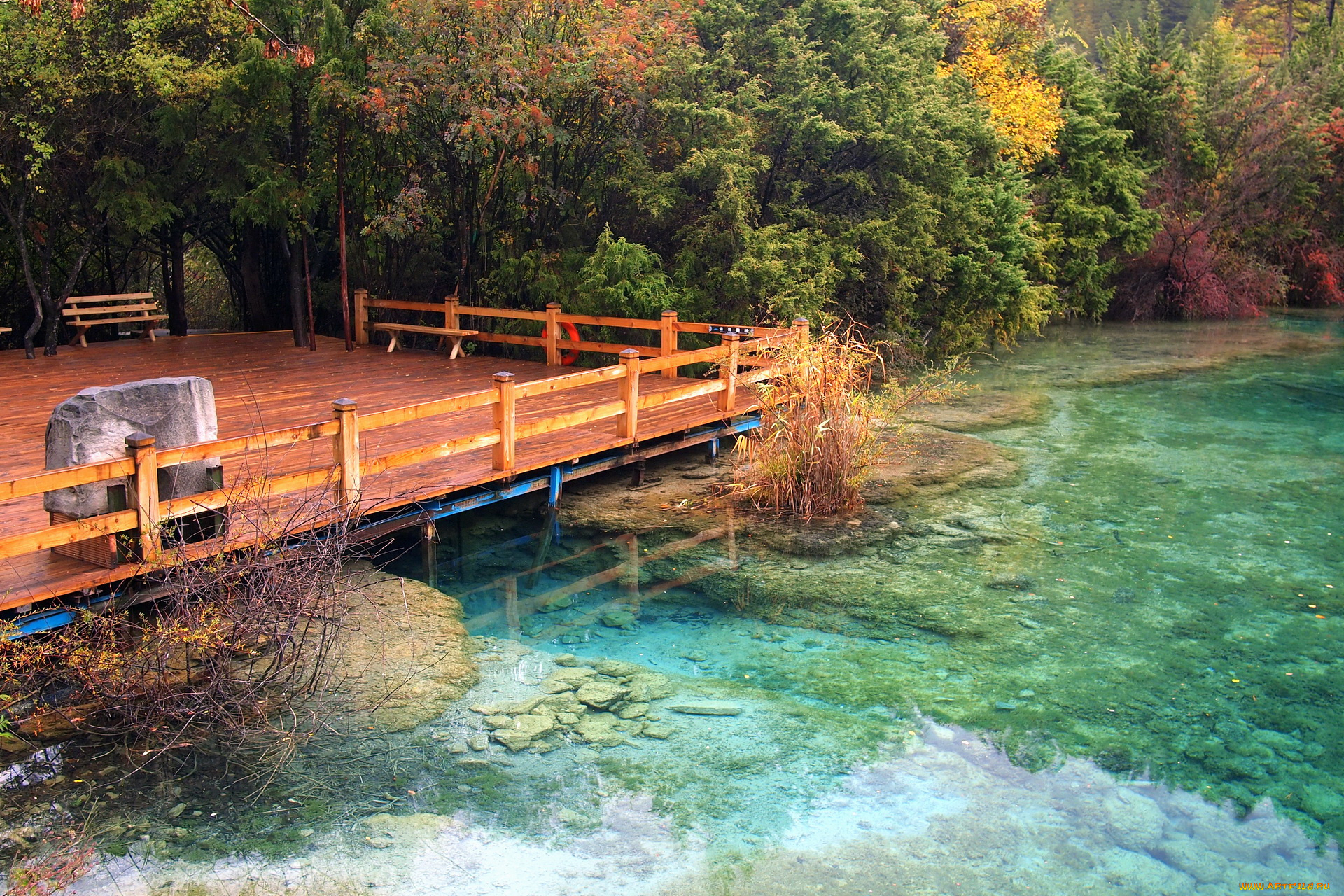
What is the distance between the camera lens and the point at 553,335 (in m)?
15.1

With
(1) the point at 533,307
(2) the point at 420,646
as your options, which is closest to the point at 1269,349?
(1) the point at 533,307

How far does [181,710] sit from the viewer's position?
6.54 metres

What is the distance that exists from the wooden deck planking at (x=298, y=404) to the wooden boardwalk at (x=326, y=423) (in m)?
0.02

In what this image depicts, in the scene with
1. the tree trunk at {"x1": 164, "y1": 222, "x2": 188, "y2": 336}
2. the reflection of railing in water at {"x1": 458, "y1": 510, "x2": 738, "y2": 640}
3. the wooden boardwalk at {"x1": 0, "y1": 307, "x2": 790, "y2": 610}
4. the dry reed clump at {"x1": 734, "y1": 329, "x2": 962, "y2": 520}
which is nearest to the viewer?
the wooden boardwalk at {"x1": 0, "y1": 307, "x2": 790, "y2": 610}

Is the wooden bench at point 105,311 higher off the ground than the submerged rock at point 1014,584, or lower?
higher

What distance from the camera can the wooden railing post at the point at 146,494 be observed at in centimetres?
695

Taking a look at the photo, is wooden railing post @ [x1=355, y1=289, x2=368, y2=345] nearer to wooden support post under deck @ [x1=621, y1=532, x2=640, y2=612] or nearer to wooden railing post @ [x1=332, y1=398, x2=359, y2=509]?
wooden support post under deck @ [x1=621, y1=532, x2=640, y2=612]

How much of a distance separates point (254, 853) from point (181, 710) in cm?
134

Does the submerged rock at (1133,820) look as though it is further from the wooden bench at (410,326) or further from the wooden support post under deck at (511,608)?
the wooden bench at (410,326)

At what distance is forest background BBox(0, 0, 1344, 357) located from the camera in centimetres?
1440

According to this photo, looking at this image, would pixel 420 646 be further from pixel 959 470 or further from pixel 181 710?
pixel 959 470

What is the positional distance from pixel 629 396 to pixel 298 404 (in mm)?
3520

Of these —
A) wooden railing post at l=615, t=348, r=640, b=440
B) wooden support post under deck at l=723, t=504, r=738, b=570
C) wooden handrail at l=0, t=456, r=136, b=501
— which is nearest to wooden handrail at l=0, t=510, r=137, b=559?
wooden handrail at l=0, t=456, r=136, b=501

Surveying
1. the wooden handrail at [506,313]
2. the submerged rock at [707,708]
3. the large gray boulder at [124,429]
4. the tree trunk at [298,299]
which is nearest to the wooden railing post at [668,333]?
the wooden handrail at [506,313]
